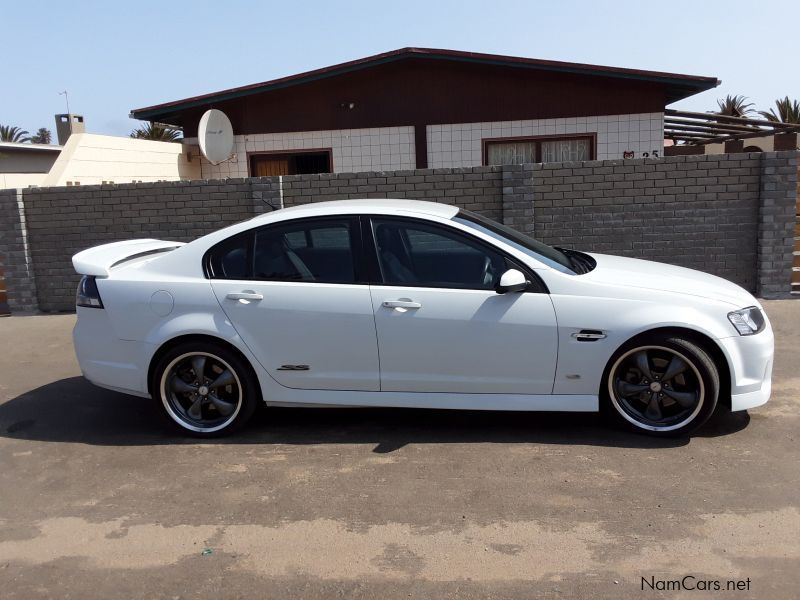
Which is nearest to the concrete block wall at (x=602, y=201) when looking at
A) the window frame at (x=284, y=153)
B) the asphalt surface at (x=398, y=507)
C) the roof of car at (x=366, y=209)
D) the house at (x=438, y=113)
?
the asphalt surface at (x=398, y=507)

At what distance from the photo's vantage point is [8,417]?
18.9ft

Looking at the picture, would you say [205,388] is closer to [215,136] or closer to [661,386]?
[661,386]

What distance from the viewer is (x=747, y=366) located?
450 centimetres

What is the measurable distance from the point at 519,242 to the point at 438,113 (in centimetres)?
873

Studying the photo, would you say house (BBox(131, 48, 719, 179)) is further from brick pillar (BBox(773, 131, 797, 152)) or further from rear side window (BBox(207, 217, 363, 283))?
rear side window (BBox(207, 217, 363, 283))

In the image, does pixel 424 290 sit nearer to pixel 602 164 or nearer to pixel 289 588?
pixel 289 588

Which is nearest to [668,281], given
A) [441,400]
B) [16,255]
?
[441,400]

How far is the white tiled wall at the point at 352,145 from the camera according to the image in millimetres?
13352

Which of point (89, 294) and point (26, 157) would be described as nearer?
point (89, 294)

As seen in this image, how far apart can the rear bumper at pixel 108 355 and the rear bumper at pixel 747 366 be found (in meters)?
3.81

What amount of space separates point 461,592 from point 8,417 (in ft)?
14.1

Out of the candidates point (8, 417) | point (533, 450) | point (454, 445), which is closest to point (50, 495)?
point (8, 417)

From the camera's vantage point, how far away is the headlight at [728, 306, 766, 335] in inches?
178

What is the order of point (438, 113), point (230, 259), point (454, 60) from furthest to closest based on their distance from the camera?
1. point (438, 113)
2. point (454, 60)
3. point (230, 259)
